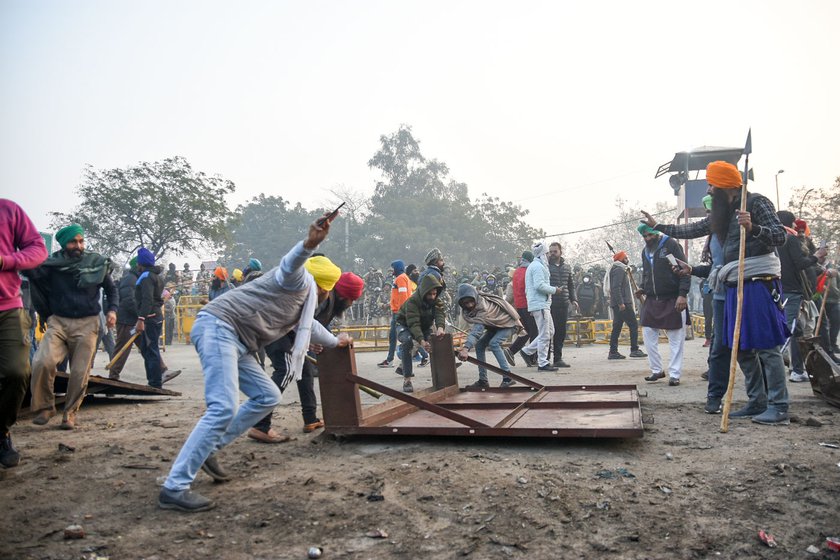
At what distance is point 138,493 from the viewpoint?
3.51 m

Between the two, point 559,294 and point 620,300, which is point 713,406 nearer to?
point 559,294

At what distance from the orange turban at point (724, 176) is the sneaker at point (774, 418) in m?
1.85

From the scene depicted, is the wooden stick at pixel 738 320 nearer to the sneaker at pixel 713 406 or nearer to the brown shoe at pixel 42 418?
the sneaker at pixel 713 406

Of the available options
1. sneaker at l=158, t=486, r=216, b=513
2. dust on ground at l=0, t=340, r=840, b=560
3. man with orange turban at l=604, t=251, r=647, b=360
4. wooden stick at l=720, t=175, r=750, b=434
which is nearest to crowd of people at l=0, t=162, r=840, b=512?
sneaker at l=158, t=486, r=216, b=513

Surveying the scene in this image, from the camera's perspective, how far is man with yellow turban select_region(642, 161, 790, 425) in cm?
462

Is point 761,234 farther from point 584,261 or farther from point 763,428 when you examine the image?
point 584,261

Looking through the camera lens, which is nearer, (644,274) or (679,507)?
(679,507)

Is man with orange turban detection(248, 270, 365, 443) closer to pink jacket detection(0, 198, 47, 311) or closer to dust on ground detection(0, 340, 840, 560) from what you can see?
dust on ground detection(0, 340, 840, 560)

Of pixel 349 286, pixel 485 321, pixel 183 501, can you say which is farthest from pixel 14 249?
pixel 485 321

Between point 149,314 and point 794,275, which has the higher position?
point 794,275

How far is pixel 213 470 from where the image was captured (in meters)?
3.60

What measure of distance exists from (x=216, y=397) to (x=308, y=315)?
0.74 meters

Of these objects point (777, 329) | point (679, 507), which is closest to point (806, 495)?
point (679, 507)

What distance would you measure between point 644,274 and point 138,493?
5980 millimetres
